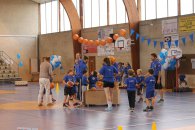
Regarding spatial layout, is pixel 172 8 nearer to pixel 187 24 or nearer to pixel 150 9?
pixel 187 24

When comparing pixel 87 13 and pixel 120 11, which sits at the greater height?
pixel 87 13

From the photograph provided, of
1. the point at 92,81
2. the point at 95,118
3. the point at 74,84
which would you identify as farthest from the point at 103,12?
the point at 95,118

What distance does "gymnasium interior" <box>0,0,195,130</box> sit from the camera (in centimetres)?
1227

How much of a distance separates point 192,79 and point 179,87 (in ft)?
4.06

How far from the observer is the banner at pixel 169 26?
2721 centimetres

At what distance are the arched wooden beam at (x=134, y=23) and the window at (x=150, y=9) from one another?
0.87 metres

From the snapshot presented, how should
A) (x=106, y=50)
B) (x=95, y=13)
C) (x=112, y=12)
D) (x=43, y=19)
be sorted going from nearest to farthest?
(x=112, y=12) < (x=106, y=50) < (x=95, y=13) < (x=43, y=19)

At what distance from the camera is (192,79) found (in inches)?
1015

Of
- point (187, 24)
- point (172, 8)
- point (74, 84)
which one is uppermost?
point (172, 8)

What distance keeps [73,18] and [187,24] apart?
44.3 ft

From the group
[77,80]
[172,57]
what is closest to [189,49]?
[172,57]

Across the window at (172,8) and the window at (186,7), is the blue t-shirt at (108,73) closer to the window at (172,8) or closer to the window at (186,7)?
the window at (186,7)

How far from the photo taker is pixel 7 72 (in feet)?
132

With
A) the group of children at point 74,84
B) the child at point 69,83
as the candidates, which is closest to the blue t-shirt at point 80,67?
the group of children at point 74,84
